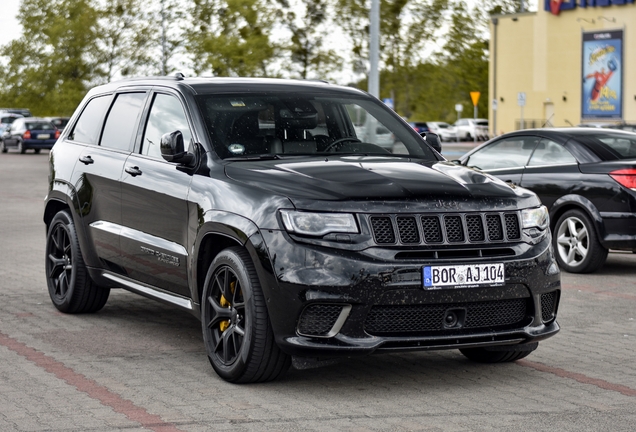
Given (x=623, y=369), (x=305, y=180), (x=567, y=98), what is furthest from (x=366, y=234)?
(x=567, y=98)

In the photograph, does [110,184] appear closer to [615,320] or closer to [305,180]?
[305,180]

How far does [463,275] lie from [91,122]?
3959mm

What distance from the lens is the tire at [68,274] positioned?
8375 millimetres

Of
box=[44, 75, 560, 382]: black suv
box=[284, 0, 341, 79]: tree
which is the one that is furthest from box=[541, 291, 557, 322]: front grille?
box=[284, 0, 341, 79]: tree

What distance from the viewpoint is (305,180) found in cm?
596

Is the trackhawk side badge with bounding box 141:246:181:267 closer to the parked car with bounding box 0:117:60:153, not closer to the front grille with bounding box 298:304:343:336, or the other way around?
the front grille with bounding box 298:304:343:336

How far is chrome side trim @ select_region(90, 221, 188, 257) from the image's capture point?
6.77 meters

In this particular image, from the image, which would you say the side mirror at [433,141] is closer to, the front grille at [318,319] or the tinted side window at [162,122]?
the tinted side window at [162,122]

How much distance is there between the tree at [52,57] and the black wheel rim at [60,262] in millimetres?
65470

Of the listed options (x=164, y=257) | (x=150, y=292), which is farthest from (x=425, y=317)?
(x=150, y=292)

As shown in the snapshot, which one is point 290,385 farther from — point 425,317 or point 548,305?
point 548,305

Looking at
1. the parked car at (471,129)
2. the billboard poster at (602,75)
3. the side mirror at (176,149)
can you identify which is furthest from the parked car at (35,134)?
the side mirror at (176,149)

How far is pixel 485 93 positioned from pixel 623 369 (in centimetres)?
8137

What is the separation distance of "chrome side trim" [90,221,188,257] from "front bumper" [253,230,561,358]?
1093 millimetres
